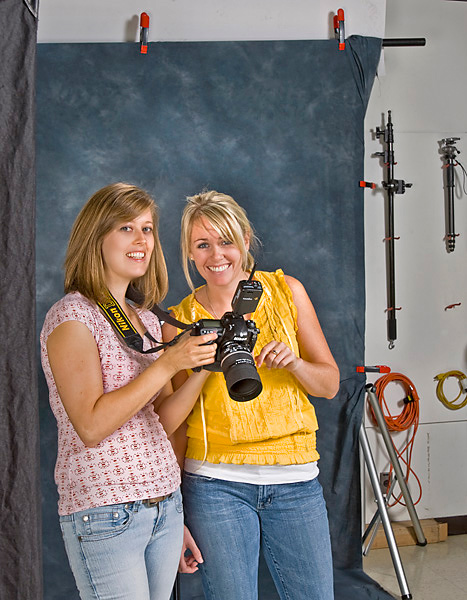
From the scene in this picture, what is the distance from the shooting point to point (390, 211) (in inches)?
136

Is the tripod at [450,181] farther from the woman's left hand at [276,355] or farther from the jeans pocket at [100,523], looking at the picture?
the jeans pocket at [100,523]

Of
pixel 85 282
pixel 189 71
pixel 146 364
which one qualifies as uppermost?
pixel 189 71

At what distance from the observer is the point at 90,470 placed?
1265mm

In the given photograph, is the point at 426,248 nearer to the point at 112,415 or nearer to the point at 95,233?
the point at 95,233

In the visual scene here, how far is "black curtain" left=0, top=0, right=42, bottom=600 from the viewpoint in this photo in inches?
34.7

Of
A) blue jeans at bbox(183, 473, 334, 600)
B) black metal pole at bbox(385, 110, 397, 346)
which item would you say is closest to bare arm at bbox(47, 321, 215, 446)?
blue jeans at bbox(183, 473, 334, 600)

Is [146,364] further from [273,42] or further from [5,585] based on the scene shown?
[273,42]

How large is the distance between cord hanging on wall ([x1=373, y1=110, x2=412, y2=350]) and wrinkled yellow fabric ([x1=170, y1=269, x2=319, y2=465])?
1860mm

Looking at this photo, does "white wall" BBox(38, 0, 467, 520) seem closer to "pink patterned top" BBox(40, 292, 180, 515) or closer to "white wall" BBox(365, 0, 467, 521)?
"white wall" BBox(365, 0, 467, 521)

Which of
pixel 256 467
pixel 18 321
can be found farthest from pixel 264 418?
pixel 18 321

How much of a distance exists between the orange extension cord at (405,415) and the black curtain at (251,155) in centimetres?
77

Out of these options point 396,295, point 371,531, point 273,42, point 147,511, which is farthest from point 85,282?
point 396,295

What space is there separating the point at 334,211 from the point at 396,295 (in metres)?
1.03

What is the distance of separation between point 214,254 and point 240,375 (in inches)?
18.4
